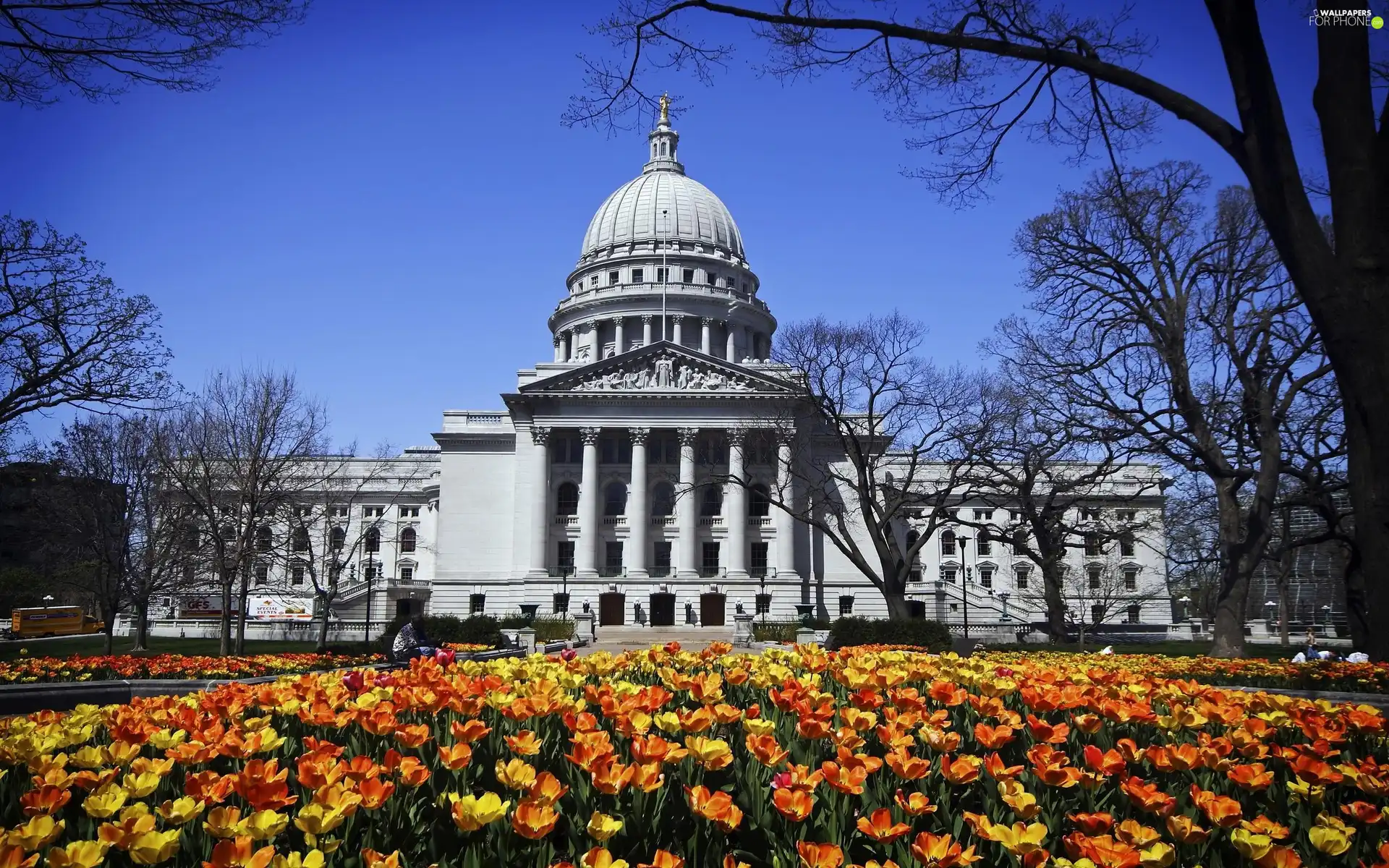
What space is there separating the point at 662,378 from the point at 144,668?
5363 centimetres

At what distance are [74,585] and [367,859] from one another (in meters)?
64.5

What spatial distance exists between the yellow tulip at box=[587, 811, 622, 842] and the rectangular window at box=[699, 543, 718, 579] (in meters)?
65.9

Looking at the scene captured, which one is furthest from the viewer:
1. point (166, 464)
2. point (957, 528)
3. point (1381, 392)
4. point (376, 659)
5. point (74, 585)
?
point (957, 528)

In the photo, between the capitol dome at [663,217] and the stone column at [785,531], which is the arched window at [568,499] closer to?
the stone column at [785,531]

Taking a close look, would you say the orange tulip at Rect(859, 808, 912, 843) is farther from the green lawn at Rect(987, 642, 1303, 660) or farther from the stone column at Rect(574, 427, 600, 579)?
the stone column at Rect(574, 427, 600, 579)

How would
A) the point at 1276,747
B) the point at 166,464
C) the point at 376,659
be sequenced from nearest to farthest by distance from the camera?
the point at 1276,747 → the point at 376,659 → the point at 166,464

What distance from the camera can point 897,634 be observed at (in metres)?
32.0

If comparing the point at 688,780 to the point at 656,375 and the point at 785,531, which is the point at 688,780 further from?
the point at 656,375

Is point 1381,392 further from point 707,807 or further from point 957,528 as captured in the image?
point 957,528

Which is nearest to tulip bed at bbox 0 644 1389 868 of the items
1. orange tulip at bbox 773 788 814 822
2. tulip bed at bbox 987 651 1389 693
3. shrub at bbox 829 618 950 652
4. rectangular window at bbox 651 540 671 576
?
orange tulip at bbox 773 788 814 822

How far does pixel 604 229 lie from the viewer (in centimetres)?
9975

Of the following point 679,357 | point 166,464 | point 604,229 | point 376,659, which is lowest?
point 376,659

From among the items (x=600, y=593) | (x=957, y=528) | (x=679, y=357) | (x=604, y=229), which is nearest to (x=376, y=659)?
(x=600, y=593)

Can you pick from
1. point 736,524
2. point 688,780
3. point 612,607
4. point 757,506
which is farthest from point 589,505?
point 688,780
